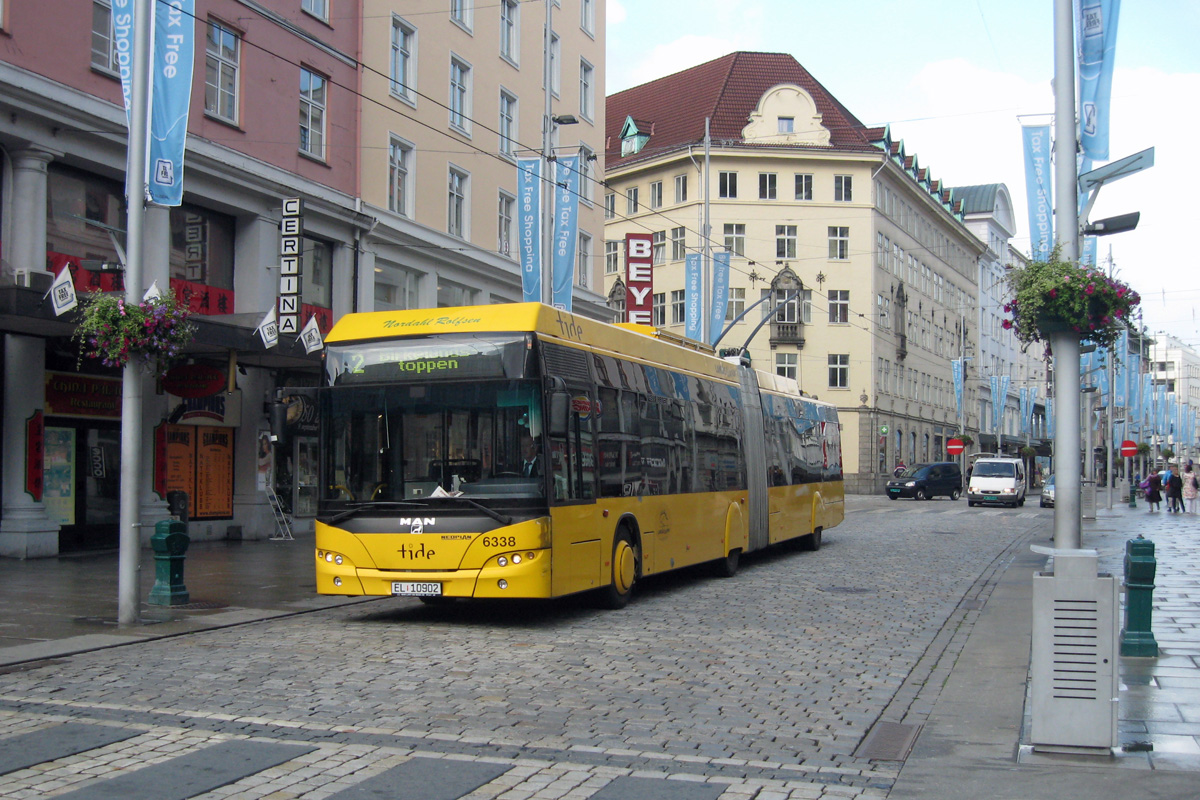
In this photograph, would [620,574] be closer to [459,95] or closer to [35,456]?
[35,456]

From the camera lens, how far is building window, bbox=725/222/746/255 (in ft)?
220

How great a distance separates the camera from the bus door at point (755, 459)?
18.3 m

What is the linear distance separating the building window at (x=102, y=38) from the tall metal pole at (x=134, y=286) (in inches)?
336

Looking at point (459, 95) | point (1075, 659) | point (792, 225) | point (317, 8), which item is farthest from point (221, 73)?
point (792, 225)

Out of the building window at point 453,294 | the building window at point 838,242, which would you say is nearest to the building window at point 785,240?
the building window at point 838,242

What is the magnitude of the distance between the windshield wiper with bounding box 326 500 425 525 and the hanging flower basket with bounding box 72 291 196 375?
7.89 feet

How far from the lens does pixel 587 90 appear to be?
1550 inches

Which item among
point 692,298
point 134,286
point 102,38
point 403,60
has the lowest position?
point 134,286

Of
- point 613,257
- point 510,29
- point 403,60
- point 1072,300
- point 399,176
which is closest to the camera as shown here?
point 1072,300

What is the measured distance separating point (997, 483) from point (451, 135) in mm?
27207

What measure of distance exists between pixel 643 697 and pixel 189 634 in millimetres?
5060

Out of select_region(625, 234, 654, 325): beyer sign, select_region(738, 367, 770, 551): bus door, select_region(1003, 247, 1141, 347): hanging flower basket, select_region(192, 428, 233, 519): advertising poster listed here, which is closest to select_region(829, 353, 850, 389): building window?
select_region(625, 234, 654, 325): beyer sign

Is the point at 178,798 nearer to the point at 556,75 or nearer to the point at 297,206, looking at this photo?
the point at 297,206

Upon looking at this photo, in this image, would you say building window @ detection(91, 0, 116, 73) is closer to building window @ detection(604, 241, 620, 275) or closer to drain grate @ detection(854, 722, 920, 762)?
drain grate @ detection(854, 722, 920, 762)
